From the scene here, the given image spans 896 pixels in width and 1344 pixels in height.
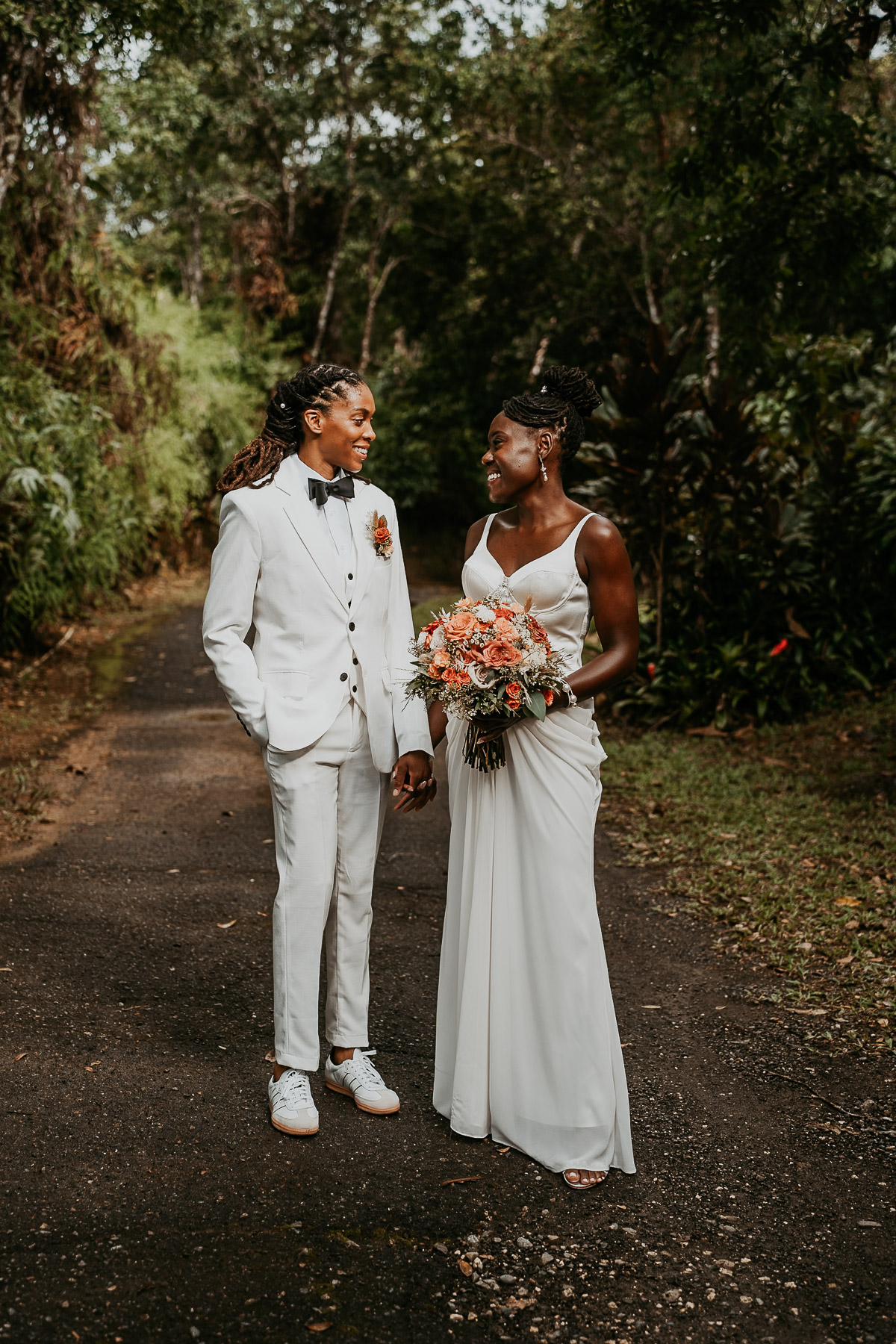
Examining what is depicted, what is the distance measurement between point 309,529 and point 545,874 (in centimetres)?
130

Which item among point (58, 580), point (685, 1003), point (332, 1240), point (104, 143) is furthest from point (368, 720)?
point (104, 143)

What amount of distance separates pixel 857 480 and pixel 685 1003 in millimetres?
6754

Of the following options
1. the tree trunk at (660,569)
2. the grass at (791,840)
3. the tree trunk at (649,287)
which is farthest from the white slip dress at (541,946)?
the tree trunk at (649,287)

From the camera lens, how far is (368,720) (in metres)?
3.67

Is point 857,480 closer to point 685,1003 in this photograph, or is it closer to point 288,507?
point 685,1003

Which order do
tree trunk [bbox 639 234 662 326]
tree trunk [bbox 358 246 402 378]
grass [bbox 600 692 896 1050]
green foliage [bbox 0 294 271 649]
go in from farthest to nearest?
tree trunk [bbox 358 246 402 378] < tree trunk [bbox 639 234 662 326] < green foliage [bbox 0 294 271 649] < grass [bbox 600 692 896 1050]

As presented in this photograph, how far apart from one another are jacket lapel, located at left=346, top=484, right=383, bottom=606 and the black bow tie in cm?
3

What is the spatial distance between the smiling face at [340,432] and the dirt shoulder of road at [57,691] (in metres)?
3.69

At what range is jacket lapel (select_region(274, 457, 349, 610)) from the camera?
356 centimetres

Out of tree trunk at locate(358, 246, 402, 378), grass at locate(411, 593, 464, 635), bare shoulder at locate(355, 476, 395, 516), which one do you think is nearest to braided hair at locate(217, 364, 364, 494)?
bare shoulder at locate(355, 476, 395, 516)

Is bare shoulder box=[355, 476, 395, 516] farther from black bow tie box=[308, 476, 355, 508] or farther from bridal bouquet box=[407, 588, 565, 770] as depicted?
bridal bouquet box=[407, 588, 565, 770]

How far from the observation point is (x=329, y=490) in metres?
3.66

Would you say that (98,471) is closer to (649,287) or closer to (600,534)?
(600,534)

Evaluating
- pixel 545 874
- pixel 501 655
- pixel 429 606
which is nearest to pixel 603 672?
pixel 501 655
